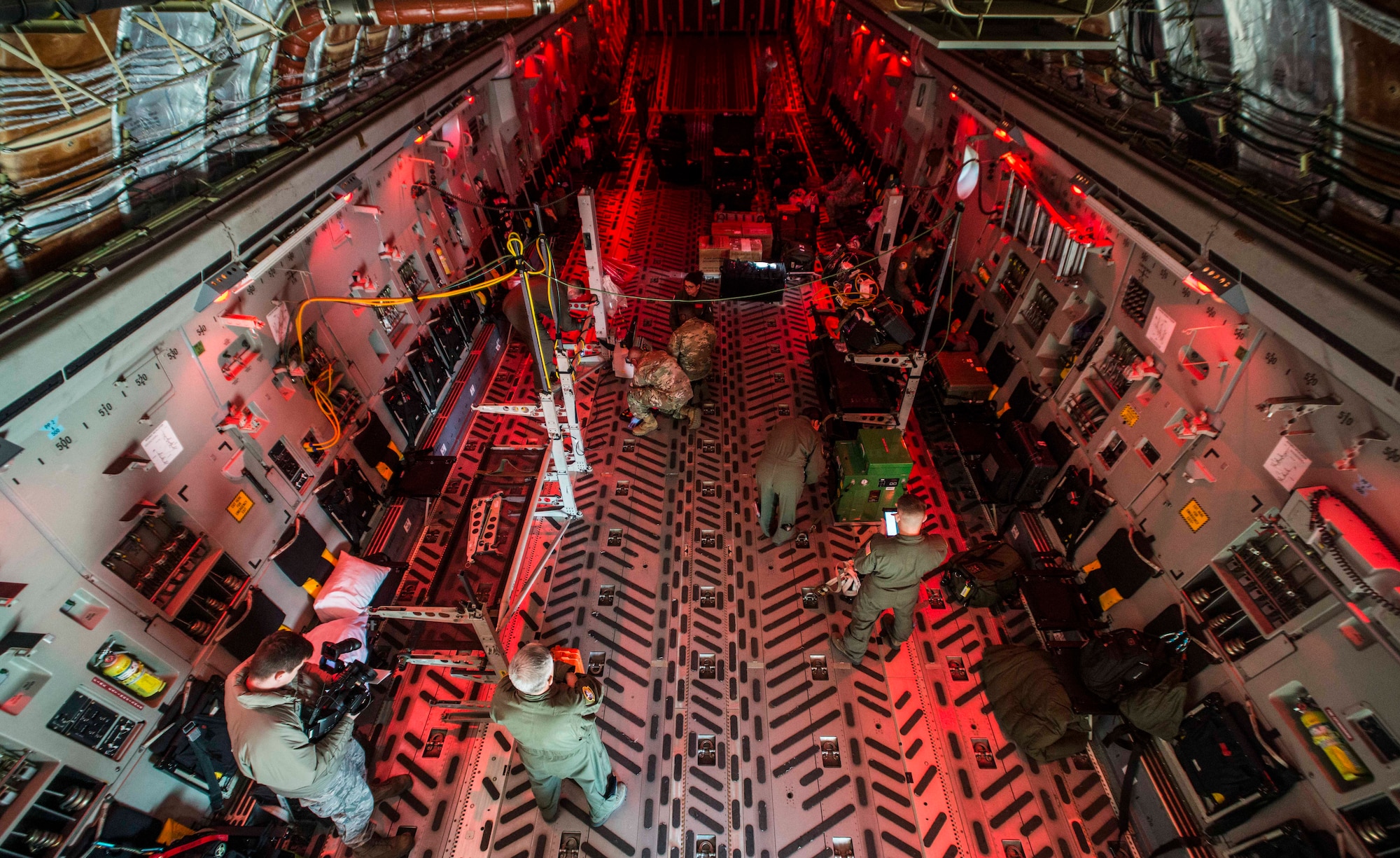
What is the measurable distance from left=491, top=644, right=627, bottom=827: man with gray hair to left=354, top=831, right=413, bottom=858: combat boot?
1038 millimetres

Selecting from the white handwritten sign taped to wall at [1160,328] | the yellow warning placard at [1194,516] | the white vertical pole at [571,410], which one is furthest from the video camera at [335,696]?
the white handwritten sign taped to wall at [1160,328]

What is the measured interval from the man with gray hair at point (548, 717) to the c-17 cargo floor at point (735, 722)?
81cm

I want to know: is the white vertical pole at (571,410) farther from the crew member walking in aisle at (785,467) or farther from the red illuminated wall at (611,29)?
the red illuminated wall at (611,29)

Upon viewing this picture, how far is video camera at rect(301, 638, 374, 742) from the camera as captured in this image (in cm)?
331

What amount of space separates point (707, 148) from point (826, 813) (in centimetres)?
1236

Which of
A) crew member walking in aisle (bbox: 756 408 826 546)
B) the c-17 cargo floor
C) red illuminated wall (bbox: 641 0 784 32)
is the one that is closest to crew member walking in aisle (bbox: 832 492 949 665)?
the c-17 cargo floor

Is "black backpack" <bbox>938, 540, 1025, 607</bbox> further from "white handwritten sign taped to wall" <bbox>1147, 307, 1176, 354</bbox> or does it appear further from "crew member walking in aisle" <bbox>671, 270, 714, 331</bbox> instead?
"crew member walking in aisle" <bbox>671, 270, 714, 331</bbox>

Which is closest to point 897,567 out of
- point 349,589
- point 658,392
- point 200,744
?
point 658,392

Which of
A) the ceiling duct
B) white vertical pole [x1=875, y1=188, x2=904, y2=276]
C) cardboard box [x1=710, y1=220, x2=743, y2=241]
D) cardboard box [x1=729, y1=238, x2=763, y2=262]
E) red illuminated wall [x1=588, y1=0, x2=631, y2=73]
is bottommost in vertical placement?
cardboard box [x1=729, y1=238, x2=763, y2=262]

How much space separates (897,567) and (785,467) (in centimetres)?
134

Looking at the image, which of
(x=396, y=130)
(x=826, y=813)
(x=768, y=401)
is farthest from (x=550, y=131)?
(x=826, y=813)

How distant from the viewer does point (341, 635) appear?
4262 mm

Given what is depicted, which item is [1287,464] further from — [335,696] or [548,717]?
[335,696]

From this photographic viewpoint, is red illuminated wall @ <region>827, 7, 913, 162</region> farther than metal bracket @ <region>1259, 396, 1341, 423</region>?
Yes
